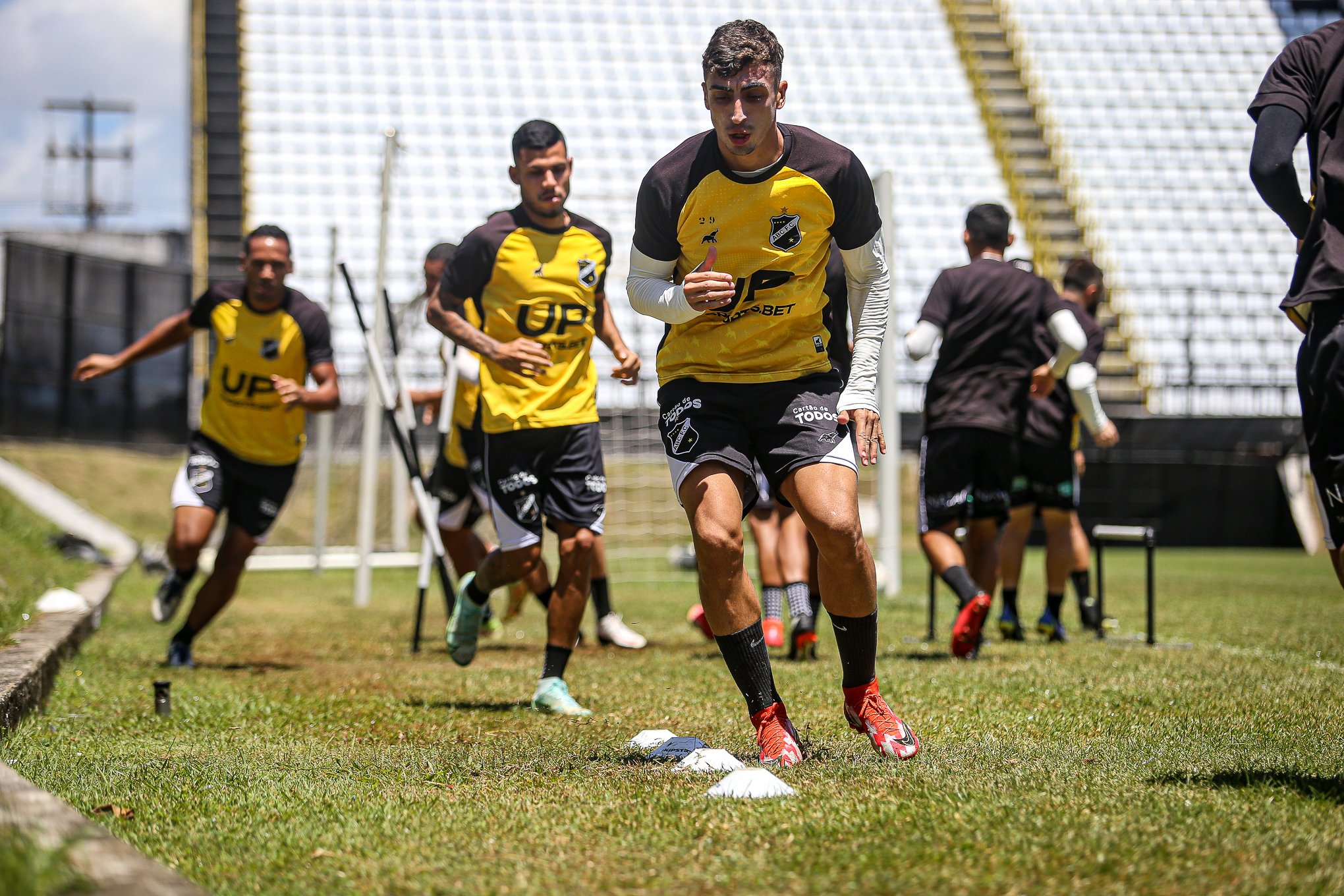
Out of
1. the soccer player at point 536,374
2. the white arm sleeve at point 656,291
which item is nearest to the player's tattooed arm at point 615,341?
the soccer player at point 536,374

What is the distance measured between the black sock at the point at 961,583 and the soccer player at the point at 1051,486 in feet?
4.27

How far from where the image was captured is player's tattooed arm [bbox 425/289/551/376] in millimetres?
5145

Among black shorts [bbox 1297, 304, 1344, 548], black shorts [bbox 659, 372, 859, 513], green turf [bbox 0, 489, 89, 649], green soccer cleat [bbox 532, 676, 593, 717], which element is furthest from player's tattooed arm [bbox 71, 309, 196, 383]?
black shorts [bbox 1297, 304, 1344, 548]

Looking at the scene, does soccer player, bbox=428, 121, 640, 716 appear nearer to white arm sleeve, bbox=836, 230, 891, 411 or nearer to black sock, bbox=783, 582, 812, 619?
white arm sleeve, bbox=836, 230, 891, 411

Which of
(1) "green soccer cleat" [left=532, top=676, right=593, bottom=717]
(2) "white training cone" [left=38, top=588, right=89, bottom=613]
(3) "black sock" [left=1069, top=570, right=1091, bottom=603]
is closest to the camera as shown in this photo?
(1) "green soccer cleat" [left=532, top=676, right=593, bottom=717]

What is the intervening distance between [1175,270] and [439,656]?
72.3ft

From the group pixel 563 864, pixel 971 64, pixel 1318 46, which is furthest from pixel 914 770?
pixel 971 64

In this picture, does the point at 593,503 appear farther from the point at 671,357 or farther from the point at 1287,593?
the point at 1287,593

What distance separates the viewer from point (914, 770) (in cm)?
342

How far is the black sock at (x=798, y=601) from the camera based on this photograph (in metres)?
6.50

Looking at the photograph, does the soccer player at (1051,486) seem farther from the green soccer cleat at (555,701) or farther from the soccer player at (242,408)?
the soccer player at (242,408)

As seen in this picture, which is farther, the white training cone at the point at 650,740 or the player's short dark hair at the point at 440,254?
the player's short dark hair at the point at 440,254

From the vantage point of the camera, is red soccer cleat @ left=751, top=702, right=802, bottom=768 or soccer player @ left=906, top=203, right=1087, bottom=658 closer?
red soccer cleat @ left=751, top=702, right=802, bottom=768

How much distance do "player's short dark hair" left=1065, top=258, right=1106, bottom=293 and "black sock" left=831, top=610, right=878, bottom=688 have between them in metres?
5.19
